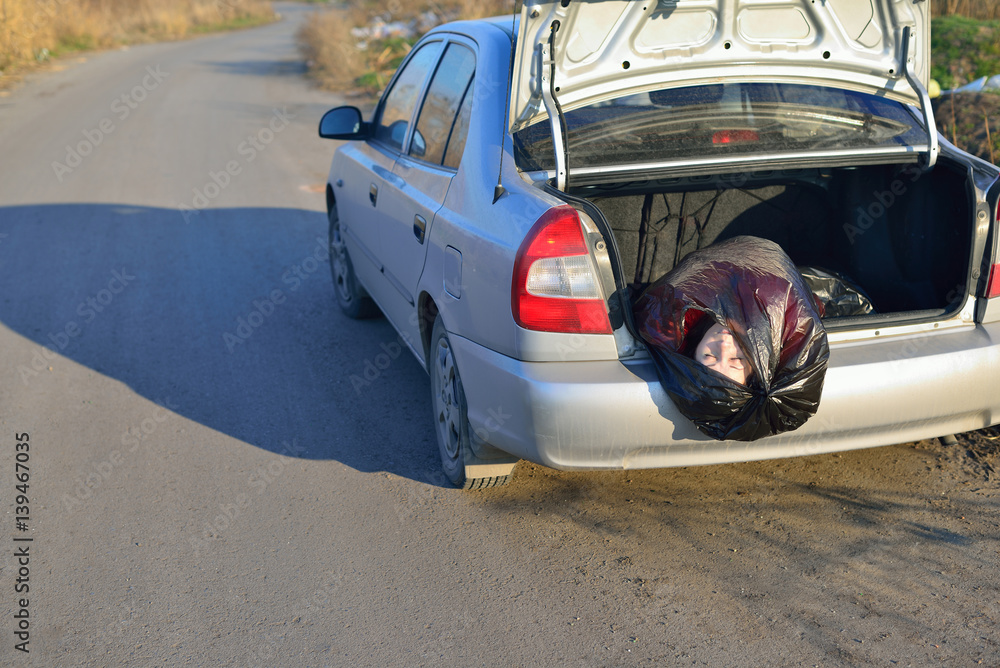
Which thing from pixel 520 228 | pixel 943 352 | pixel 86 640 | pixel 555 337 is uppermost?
pixel 520 228

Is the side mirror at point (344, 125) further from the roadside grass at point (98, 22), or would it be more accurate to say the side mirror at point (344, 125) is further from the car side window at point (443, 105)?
the roadside grass at point (98, 22)

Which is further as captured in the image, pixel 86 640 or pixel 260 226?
pixel 260 226

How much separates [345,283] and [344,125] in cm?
121

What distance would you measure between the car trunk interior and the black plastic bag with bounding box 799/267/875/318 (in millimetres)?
120

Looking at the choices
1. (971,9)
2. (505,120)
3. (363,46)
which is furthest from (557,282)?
(363,46)

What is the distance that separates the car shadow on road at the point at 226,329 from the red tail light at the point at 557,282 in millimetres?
1224

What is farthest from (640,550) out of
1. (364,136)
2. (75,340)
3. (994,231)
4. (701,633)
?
(75,340)

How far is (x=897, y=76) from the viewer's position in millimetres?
3527

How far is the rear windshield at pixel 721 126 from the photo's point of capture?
3262 millimetres

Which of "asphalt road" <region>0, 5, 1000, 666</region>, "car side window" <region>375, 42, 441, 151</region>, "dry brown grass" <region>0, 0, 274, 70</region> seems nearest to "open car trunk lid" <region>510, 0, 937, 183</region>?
"car side window" <region>375, 42, 441, 151</region>

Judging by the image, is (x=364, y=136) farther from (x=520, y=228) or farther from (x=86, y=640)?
(x=86, y=640)

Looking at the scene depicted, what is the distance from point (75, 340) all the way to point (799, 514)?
443 cm

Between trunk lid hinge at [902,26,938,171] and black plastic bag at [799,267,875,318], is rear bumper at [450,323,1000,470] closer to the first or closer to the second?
black plastic bag at [799,267,875,318]

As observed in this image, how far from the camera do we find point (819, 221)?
4.14 meters
